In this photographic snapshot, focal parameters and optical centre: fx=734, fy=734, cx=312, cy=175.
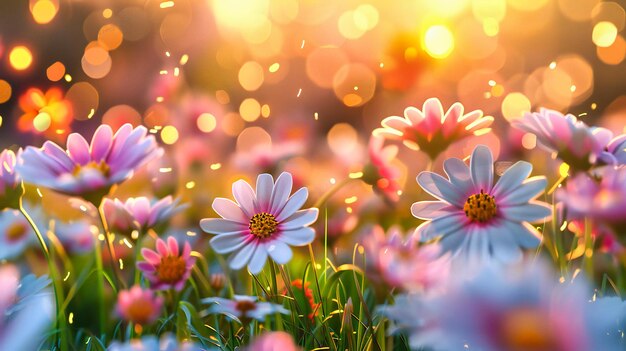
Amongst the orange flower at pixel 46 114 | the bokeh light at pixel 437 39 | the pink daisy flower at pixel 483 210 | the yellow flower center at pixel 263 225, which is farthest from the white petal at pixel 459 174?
the bokeh light at pixel 437 39

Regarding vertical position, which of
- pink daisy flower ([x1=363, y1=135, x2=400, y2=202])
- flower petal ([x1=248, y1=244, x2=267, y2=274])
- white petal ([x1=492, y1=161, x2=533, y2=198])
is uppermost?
pink daisy flower ([x1=363, y1=135, x2=400, y2=202])

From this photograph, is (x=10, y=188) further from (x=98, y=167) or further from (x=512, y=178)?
(x=512, y=178)

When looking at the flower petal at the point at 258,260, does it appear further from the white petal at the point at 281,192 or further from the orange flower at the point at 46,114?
the orange flower at the point at 46,114

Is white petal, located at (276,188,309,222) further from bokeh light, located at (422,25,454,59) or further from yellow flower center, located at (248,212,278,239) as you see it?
bokeh light, located at (422,25,454,59)

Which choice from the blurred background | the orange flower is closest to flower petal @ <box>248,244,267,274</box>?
the orange flower

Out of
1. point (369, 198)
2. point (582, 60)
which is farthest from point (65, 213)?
point (582, 60)

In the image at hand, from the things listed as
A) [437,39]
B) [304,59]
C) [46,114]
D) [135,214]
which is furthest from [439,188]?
[304,59]
